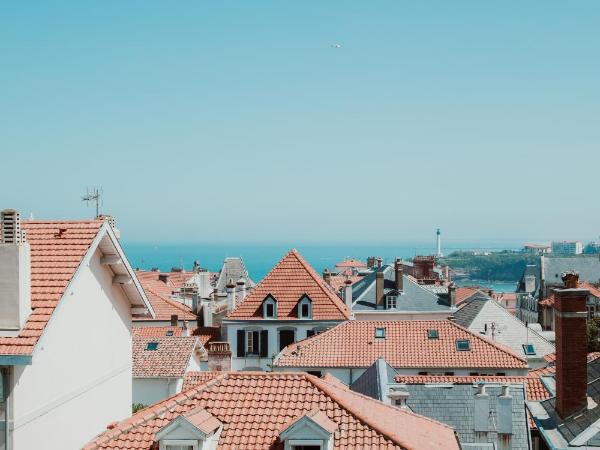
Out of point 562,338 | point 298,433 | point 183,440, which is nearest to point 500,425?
point 562,338

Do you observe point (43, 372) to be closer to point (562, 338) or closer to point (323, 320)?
point (562, 338)

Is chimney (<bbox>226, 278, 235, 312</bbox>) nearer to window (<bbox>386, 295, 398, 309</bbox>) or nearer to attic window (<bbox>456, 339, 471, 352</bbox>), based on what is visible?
window (<bbox>386, 295, 398, 309</bbox>)

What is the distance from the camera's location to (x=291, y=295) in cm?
4628

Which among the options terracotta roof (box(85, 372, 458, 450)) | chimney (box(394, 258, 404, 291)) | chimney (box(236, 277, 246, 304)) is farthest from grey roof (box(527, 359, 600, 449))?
chimney (box(236, 277, 246, 304))

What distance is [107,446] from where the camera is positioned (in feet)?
46.4

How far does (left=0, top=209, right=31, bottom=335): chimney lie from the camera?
12.6 metres

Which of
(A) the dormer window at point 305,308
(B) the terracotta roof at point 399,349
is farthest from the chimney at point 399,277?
(B) the terracotta roof at point 399,349

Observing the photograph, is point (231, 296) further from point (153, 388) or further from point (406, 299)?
point (153, 388)

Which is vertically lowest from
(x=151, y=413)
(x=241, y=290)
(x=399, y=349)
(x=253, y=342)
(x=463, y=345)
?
(x=253, y=342)

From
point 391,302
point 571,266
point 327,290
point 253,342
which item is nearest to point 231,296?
point 253,342

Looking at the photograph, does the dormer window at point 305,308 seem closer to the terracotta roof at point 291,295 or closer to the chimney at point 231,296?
the terracotta roof at point 291,295

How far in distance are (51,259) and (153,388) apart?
19.3 metres

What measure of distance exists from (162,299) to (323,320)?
51.2 ft

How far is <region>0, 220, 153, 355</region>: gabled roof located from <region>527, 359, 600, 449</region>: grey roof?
9.30 meters
